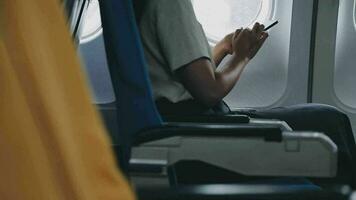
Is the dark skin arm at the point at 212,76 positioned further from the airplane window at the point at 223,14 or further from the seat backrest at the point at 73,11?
the airplane window at the point at 223,14

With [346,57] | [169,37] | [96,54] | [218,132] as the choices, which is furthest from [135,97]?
[346,57]

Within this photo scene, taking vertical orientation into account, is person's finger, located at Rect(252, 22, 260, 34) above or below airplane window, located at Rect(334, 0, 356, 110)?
above

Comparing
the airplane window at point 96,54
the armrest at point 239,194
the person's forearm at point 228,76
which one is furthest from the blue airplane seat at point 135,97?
the airplane window at point 96,54

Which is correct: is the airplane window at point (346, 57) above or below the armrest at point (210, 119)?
below

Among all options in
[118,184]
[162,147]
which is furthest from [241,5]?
[118,184]

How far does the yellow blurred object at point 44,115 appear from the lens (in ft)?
1.76

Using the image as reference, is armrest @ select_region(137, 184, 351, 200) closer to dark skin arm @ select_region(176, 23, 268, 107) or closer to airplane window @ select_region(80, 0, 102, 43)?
dark skin arm @ select_region(176, 23, 268, 107)

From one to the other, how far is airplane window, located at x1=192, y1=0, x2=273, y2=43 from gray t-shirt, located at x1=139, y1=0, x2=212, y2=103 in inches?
42.9

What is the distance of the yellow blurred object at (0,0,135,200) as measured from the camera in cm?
54

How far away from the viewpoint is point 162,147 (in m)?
1.17

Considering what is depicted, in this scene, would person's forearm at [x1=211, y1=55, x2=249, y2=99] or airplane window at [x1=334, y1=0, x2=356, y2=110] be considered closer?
person's forearm at [x1=211, y1=55, x2=249, y2=99]

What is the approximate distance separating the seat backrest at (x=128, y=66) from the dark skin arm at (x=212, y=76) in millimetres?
288

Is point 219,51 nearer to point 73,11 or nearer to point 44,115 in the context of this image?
point 73,11

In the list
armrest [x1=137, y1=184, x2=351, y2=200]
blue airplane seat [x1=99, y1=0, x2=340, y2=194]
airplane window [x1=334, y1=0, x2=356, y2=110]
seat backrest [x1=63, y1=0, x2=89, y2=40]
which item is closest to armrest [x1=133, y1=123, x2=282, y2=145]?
blue airplane seat [x1=99, y1=0, x2=340, y2=194]
